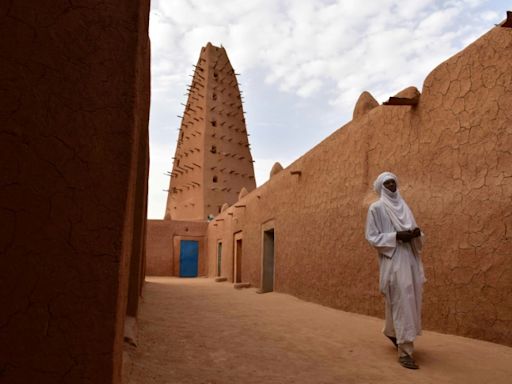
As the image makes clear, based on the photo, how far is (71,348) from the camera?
1666 mm

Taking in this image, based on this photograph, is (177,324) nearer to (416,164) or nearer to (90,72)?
(416,164)

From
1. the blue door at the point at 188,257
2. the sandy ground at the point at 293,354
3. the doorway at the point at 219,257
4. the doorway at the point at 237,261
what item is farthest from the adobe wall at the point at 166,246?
the sandy ground at the point at 293,354

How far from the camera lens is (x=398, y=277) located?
3.74 m

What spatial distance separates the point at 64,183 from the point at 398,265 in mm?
2924

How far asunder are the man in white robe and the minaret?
20344mm

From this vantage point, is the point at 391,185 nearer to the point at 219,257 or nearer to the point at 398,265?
the point at 398,265

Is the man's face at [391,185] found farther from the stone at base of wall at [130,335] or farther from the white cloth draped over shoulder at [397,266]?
the stone at base of wall at [130,335]

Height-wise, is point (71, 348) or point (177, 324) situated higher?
point (71, 348)

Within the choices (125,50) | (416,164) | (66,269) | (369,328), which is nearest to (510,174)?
(416,164)

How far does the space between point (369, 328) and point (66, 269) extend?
4241 mm

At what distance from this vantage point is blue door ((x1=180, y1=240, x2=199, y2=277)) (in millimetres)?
20984

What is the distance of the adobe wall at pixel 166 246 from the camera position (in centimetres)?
2033

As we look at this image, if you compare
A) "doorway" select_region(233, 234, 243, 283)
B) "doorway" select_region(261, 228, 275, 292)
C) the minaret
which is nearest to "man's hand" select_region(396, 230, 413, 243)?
"doorway" select_region(261, 228, 275, 292)

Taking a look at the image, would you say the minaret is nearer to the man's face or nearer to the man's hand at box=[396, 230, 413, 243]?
the man's face
